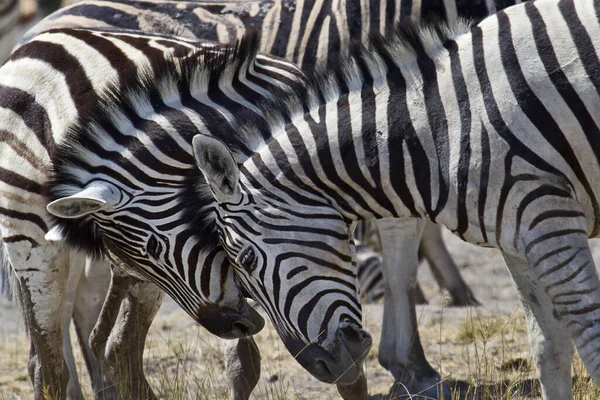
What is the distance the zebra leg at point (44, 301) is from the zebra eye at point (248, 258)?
1.44m

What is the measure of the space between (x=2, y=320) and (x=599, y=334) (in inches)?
274

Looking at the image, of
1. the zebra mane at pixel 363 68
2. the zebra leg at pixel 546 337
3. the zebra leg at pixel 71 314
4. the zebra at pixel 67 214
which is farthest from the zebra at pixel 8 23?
the zebra leg at pixel 546 337

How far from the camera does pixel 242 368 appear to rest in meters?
5.23

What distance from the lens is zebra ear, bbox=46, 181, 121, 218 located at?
Result: 4.29 m

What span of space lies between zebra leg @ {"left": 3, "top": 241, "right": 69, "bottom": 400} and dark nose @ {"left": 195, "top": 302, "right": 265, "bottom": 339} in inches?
41.7

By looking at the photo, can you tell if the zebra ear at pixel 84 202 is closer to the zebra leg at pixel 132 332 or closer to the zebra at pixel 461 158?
the zebra at pixel 461 158

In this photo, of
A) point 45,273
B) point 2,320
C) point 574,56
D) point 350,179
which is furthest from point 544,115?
point 2,320

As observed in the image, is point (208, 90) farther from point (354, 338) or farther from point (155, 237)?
point (354, 338)

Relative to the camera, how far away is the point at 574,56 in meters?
3.77

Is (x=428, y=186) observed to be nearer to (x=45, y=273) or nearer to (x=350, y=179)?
(x=350, y=179)

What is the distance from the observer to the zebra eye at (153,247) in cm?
443

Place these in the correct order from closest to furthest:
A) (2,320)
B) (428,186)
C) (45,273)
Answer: (428,186) < (45,273) < (2,320)

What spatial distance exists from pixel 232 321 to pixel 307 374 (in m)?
2.16

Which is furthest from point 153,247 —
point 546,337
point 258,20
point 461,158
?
point 258,20
